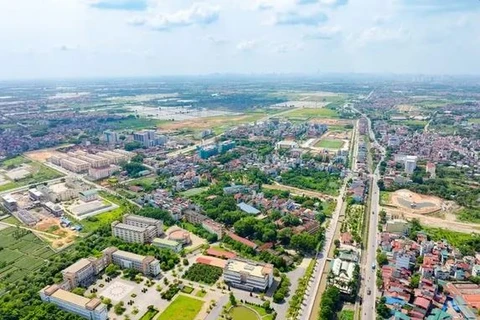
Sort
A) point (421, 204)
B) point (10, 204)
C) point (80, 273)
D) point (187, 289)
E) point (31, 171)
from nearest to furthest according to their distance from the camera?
point (187, 289)
point (80, 273)
point (10, 204)
point (421, 204)
point (31, 171)

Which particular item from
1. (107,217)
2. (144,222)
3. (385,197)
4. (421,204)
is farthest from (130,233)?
(421,204)

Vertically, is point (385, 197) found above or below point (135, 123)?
below

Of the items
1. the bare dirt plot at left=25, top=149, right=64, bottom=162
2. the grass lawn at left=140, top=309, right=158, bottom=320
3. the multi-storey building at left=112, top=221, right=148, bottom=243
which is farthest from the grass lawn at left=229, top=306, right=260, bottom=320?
the bare dirt plot at left=25, top=149, right=64, bottom=162

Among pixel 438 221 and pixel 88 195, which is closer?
pixel 438 221

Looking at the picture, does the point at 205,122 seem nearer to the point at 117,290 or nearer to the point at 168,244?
the point at 168,244

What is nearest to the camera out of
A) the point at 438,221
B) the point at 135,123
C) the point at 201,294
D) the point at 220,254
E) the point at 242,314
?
the point at 242,314


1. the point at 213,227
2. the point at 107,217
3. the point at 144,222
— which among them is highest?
the point at 144,222
